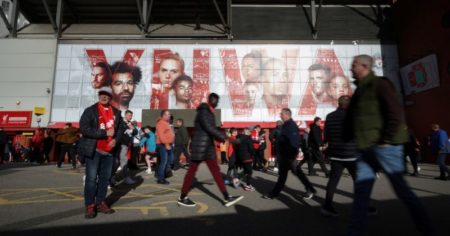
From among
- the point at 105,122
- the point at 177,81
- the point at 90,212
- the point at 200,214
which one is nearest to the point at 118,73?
the point at 177,81

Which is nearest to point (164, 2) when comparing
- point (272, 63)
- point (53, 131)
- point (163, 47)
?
point (163, 47)

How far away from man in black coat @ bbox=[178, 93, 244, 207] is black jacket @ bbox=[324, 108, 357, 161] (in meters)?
1.63

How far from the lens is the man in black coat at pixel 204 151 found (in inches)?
175

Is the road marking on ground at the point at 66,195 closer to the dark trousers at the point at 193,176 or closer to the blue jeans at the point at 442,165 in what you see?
the dark trousers at the point at 193,176

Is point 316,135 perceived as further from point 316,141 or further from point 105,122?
point 105,122

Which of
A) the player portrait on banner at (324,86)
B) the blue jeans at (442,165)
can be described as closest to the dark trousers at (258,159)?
the blue jeans at (442,165)

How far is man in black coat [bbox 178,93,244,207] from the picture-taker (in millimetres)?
4449

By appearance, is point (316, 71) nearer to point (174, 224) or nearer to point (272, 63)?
point (272, 63)

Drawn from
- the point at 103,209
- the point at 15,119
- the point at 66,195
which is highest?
the point at 15,119

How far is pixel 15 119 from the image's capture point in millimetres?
19781

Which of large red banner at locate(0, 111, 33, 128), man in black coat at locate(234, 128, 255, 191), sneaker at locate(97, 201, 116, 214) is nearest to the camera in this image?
sneaker at locate(97, 201, 116, 214)

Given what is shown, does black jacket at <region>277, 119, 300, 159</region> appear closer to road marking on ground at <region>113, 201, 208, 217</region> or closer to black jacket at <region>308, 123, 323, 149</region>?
road marking on ground at <region>113, 201, 208, 217</region>

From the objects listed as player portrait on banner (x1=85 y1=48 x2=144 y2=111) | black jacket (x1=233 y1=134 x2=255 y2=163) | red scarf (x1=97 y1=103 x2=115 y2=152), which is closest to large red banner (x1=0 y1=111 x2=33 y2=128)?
player portrait on banner (x1=85 y1=48 x2=144 y2=111)

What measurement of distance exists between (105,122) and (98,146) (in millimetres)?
356
